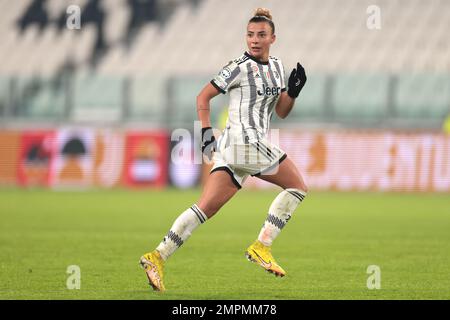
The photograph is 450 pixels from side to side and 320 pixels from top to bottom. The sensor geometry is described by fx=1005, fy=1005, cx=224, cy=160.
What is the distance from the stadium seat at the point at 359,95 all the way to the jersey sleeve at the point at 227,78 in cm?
1726

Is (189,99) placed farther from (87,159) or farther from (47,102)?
(47,102)

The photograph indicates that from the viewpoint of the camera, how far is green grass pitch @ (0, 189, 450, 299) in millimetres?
8289

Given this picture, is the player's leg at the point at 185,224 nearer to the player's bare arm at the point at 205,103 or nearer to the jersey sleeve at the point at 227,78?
the player's bare arm at the point at 205,103

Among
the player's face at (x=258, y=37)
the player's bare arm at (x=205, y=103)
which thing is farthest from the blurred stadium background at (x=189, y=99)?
the player's bare arm at (x=205, y=103)

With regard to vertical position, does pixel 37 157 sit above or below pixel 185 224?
above

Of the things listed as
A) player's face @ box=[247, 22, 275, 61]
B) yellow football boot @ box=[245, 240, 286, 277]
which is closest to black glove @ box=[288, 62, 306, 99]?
player's face @ box=[247, 22, 275, 61]

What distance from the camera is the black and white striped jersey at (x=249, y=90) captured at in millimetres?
8188

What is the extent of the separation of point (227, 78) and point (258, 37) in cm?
43

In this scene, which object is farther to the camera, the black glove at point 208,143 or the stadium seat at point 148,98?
the stadium seat at point 148,98

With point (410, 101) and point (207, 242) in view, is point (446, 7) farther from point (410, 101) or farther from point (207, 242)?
point (207, 242)

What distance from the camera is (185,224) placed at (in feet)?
26.3

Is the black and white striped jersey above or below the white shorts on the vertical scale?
above

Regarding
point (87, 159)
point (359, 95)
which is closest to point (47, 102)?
point (87, 159)

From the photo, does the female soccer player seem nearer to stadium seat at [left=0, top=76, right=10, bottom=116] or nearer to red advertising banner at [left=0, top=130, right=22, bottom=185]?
red advertising banner at [left=0, top=130, right=22, bottom=185]
